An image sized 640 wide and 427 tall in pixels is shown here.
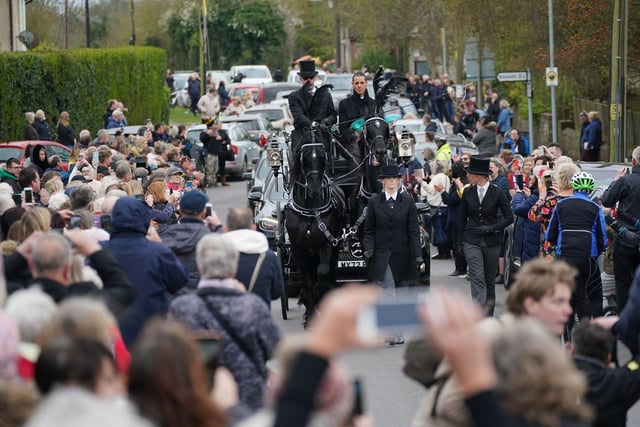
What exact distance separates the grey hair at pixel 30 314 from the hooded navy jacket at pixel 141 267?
5.95 feet

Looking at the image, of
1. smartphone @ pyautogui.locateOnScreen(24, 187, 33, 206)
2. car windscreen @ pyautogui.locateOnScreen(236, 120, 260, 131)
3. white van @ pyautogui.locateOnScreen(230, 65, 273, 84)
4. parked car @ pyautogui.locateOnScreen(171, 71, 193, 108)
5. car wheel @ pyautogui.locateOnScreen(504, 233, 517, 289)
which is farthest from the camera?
parked car @ pyautogui.locateOnScreen(171, 71, 193, 108)

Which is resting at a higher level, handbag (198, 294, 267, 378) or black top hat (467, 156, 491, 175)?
black top hat (467, 156, 491, 175)

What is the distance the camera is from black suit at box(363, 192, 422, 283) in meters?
14.2

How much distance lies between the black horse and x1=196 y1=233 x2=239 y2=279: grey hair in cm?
783

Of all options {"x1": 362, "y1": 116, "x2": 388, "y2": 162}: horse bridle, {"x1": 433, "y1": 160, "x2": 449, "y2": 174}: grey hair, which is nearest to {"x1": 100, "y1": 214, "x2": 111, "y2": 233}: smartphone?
{"x1": 362, "y1": 116, "x2": 388, "y2": 162}: horse bridle

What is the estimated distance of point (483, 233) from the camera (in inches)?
591

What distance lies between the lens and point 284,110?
44.1 metres

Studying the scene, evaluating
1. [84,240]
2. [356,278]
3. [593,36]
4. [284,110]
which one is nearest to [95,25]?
[284,110]

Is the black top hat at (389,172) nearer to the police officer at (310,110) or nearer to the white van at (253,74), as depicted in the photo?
the police officer at (310,110)

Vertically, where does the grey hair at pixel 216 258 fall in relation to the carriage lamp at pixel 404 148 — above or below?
below

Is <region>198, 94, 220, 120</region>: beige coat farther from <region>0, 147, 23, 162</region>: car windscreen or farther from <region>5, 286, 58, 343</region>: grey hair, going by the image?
<region>5, 286, 58, 343</region>: grey hair

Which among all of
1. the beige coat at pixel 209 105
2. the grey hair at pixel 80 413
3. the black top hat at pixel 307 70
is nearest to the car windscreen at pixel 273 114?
the beige coat at pixel 209 105

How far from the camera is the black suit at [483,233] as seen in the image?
15023 millimetres

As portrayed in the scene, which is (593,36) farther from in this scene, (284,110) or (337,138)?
(337,138)
